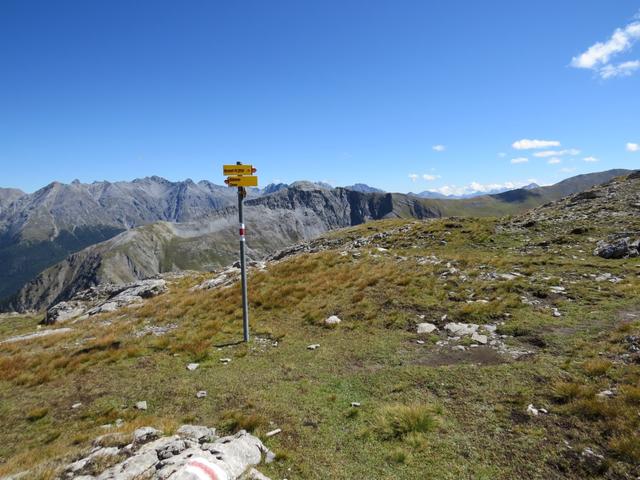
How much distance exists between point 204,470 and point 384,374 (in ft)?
20.8

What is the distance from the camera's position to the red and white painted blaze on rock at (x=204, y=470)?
18.4 ft

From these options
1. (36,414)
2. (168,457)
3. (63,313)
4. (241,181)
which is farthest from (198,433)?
(63,313)

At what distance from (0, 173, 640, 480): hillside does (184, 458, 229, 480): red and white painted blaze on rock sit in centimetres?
115

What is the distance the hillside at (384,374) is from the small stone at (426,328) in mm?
84

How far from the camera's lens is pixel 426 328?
14078 mm

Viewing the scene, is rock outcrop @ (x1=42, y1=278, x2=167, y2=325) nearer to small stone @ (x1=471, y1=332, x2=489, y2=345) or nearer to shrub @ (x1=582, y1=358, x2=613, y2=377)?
small stone @ (x1=471, y1=332, x2=489, y2=345)

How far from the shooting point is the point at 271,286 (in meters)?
22.6

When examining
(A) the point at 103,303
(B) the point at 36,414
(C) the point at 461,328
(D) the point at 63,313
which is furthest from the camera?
(D) the point at 63,313

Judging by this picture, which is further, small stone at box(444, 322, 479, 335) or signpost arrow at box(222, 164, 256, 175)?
signpost arrow at box(222, 164, 256, 175)

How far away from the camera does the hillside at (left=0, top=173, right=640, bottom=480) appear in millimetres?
6934

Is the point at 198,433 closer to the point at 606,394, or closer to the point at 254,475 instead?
the point at 254,475

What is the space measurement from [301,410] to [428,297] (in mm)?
10024

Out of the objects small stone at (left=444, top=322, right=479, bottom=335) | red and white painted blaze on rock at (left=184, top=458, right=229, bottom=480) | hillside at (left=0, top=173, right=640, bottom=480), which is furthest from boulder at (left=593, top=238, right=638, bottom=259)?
red and white painted blaze on rock at (left=184, top=458, right=229, bottom=480)

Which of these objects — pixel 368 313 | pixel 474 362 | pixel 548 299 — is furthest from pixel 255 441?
pixel 548 299
